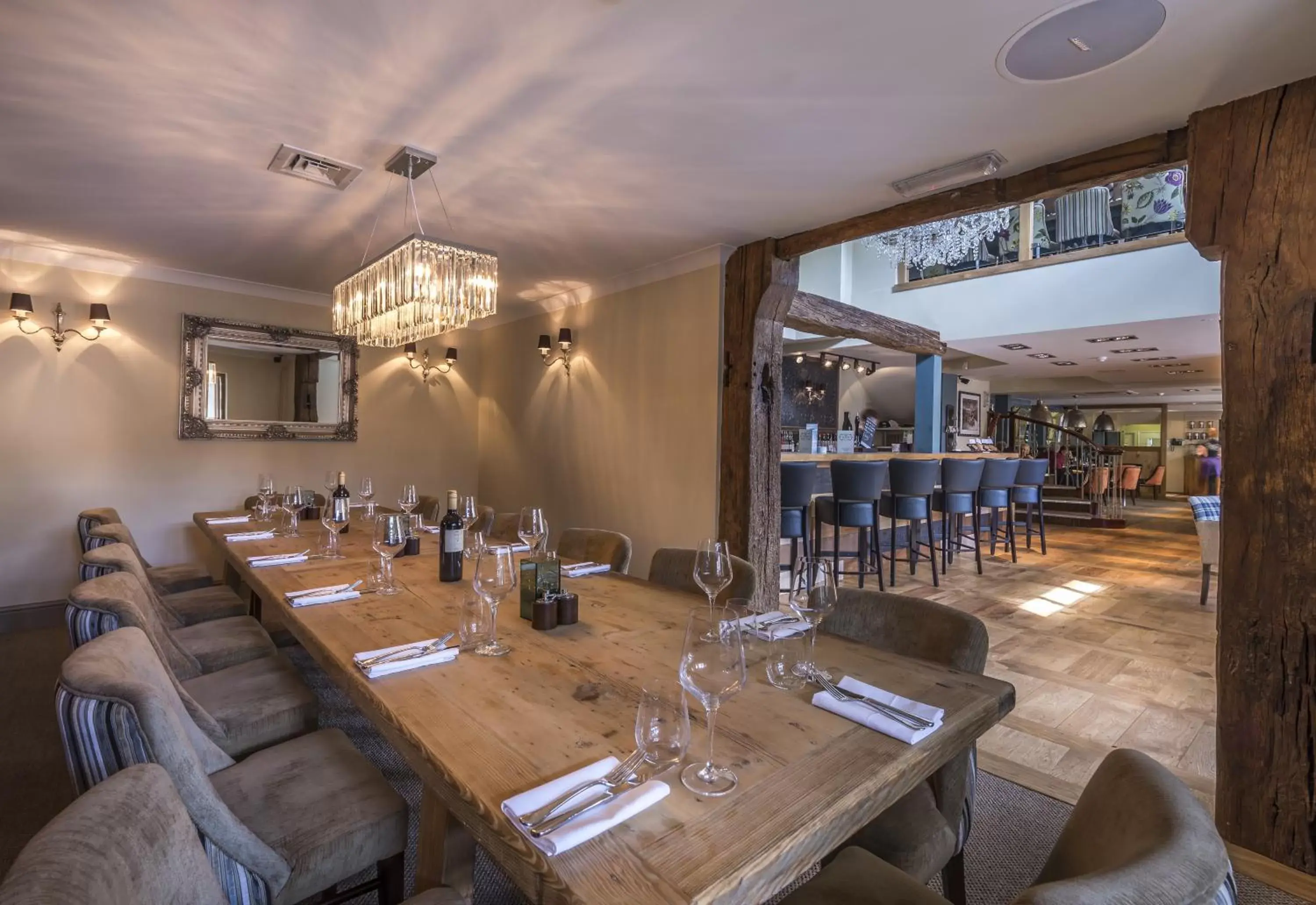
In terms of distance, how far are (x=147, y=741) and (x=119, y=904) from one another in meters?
0.51

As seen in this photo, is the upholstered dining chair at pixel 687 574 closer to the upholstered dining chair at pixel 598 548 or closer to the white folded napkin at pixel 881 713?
the upholstered dining chair at pixel 598 548

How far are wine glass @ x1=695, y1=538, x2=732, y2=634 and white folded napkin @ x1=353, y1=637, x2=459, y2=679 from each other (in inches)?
25.3

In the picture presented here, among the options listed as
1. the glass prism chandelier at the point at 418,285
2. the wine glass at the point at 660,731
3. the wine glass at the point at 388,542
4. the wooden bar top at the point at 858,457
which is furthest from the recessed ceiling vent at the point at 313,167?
the wooden bar top at the point at 858,457

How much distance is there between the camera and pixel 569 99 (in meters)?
2.13

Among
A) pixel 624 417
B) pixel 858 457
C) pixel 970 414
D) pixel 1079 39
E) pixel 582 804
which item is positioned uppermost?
pixel 1079 39

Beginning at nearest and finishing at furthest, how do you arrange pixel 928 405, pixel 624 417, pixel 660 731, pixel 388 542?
pixel 660 731
pixel 388 542
pixel 624 417
pixel 928 405

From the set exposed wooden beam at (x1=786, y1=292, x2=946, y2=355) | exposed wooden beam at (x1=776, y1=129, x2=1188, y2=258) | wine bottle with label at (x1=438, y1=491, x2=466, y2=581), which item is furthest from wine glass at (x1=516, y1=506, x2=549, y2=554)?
exposed wooden beam at (x1=786, y1=292, x2=946, y2=355)

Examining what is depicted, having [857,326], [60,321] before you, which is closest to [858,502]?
[857,326]

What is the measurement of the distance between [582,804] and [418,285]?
2219 mm

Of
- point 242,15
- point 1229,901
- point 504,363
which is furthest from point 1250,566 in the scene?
point 504,363

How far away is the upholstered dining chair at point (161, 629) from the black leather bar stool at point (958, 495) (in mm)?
5207

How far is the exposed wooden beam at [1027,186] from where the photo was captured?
7.54 feet

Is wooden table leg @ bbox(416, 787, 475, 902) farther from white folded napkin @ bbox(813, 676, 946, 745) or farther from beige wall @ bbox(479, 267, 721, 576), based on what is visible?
beige wall @ bbox(479, 267, 721, 576)

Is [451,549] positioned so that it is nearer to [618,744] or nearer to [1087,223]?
[618,744]
